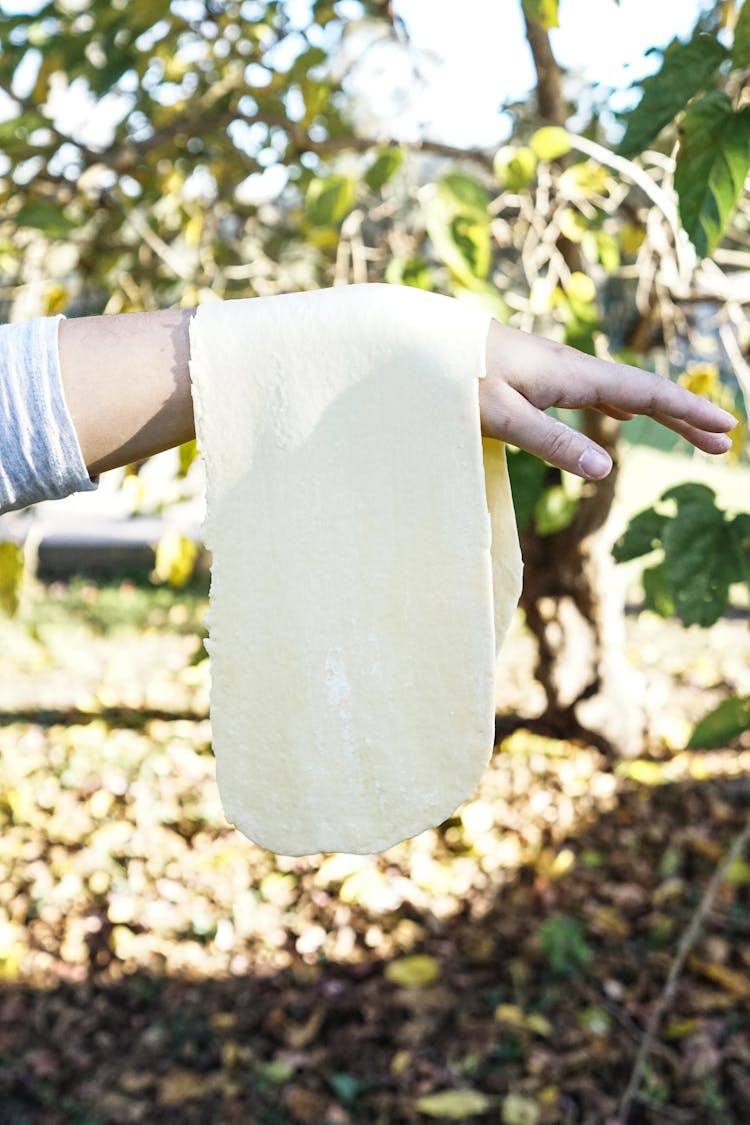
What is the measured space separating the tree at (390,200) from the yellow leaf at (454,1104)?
118cm

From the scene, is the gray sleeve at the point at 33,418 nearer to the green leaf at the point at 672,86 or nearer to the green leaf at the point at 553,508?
the green leaf at the point at 672,86

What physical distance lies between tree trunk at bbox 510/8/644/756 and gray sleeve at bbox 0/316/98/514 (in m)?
2.50

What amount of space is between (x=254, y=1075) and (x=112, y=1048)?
0.36 meters

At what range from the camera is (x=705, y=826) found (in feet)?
9.89

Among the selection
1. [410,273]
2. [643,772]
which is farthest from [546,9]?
[643,772]

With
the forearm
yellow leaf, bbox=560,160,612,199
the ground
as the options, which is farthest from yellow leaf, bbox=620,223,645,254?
the forearm

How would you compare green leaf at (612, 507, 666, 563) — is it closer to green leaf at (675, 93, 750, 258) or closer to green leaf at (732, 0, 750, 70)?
green leaf at (675, 93, 750, 258)

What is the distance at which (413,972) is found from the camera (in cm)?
248

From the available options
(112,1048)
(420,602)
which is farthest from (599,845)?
(420,602)

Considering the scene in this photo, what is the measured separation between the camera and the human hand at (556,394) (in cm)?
91

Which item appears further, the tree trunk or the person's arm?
the tree trunk

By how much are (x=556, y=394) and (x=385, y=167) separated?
4.39 ft

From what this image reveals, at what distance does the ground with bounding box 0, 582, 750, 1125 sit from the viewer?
214 centimetres

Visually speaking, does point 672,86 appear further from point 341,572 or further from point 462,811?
point 462,811
